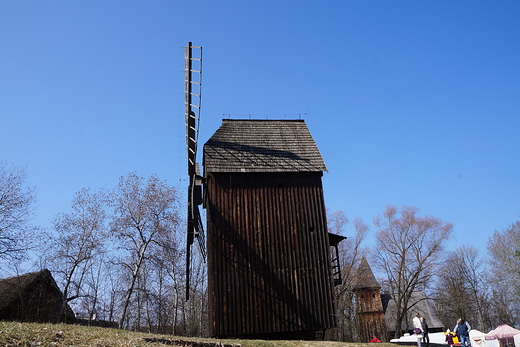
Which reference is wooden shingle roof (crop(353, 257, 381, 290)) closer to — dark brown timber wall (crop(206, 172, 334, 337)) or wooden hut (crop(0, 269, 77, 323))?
dark brown timber wall (crop(206, 172, 334, 337))

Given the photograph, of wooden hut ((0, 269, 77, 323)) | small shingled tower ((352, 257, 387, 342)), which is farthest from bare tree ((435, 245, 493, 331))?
wooden hut ((0, 269, 77, 323))

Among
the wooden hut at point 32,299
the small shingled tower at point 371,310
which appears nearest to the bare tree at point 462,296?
the small shingled tower at point 371,310

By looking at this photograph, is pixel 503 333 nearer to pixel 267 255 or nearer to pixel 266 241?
pixel 267 255

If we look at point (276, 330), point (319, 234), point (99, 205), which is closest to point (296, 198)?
point (319, 234)

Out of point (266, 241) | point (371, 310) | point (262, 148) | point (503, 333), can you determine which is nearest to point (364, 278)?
point (371, 310)

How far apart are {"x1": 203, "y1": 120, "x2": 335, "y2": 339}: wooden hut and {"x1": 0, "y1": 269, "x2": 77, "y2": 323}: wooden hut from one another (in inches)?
491

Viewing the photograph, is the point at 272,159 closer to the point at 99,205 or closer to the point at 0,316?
the point at 99,205

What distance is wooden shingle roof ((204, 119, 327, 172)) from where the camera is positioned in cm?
1878

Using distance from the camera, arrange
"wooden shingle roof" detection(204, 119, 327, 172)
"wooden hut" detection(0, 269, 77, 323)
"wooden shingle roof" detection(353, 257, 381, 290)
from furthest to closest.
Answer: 1. "wooden shingle roof" detection(353, 257, 381, 290)
2. "wooden hut" detection(0, 269, 77, 323)
3. "wooden shingle roof" detection(204, 119, 327, 172)

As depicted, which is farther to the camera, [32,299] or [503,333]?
[32,299]

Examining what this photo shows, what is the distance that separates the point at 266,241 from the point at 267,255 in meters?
0.61

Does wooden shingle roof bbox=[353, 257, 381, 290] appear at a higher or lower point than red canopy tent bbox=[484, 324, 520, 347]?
higher

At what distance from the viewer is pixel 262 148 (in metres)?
19.8

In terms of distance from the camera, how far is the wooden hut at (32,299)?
23.0 meters
